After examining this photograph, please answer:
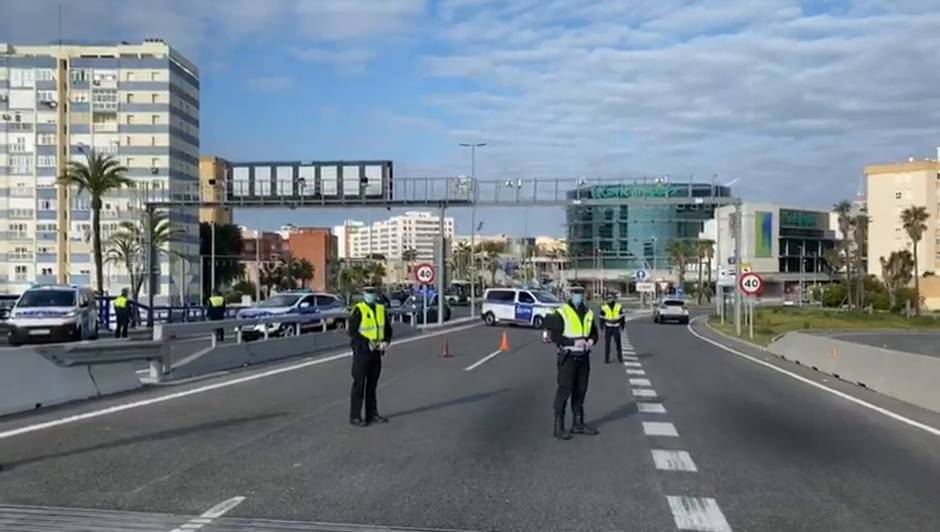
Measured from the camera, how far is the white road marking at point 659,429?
43.3ft

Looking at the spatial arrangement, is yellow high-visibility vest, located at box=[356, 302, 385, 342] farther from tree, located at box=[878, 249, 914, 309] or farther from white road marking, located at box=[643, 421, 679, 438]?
tree, located at box=[878, 249, 914, 309]

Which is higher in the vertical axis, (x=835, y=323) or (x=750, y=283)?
(x=750, y=283)

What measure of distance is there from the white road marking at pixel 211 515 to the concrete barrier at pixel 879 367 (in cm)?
1209

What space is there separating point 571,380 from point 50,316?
79.8ft

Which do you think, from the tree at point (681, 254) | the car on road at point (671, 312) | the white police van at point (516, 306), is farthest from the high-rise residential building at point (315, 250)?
the white police van at point (516, 306)

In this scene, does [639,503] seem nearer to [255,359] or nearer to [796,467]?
[796,467]

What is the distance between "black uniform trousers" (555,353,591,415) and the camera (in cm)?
1261

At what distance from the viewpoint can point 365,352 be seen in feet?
44.6

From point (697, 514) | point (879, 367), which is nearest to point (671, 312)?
point (879, 367)

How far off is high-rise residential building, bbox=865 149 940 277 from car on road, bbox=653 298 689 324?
3055 inches

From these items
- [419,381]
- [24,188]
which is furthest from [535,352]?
[24,188]

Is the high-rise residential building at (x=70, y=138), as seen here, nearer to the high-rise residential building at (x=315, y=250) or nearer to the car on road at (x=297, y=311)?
the high-rise residential building at (x=315, y=250)

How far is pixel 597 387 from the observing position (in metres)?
19.8

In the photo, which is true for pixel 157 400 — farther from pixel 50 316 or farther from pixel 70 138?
pixel 70 138
